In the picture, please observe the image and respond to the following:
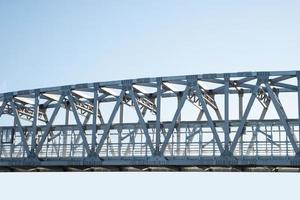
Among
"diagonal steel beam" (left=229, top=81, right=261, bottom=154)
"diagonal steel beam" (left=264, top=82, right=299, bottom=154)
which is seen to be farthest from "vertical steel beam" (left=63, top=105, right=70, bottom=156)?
"diagonal steel beam" (left=264, top=82, right=299, bottom=154)

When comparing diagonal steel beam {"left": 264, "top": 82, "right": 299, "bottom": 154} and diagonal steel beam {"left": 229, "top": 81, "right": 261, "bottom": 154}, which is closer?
diagonal steel beam {"left": 264, "top": 82, "right": 299, "bottom": 154}

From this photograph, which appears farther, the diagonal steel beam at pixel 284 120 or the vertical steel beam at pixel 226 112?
the vertical steel beam at pixel 226 112

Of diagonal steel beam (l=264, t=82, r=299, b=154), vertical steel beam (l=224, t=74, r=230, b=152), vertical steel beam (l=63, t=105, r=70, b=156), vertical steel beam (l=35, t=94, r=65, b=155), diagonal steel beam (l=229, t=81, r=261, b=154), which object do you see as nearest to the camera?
diagonal steel beam (l=264, t=82, r=299, b=154)

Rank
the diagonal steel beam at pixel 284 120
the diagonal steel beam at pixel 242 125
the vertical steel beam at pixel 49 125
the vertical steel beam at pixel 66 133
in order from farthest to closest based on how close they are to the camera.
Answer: the vertical steel beam at pixel 66 133 → the vertical steel beam at pixel 49 125 → the diagonal steel beam at pixel 242 125 → the diagonal steel beam at pixel 284 120

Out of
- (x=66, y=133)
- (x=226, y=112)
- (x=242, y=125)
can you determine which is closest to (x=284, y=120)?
(x=242, y=125)

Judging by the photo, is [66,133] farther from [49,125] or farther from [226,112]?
[226,112]

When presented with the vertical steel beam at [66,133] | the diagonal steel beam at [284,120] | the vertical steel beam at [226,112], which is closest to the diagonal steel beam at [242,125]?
the vertical steel beam at [226,112]

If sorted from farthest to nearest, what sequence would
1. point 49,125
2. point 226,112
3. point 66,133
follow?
point 66,133 → point 49,125 → point 226,112

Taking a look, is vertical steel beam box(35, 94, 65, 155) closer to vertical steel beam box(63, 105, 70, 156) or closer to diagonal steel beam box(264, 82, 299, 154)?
vertical steel beam box(63, 105, 70, 156)

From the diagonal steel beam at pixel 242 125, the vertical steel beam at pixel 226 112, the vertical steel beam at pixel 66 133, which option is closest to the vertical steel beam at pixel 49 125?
the vertical steel beam at pixel 66 133

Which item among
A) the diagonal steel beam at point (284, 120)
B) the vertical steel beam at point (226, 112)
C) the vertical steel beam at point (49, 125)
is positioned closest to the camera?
the diagonal steel beam at point (284, 120)

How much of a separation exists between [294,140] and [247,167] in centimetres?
468

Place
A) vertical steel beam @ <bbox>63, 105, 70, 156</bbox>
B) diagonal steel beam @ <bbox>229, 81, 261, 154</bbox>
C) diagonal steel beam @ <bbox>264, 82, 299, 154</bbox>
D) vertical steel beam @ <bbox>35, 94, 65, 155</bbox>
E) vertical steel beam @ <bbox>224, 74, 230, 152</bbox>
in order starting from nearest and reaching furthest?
diagonal steel beam @ <bbox>264, 82, 299, 154</bbox>, diagonal steel beam @ <bbox>229, 81, 261, 154</bbox>, vertical steel beam @ <bbox>224, 74, 230, 152</bbox>, vertical steel beam @ <bbox>35, 94, 65, 155</bbox>, vertical steel beam @ <bbox>63, 105, 70, 156</bbox>

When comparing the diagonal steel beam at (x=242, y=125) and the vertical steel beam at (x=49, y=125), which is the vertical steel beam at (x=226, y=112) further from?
the vertical steel beam at (x=49, y=125)
